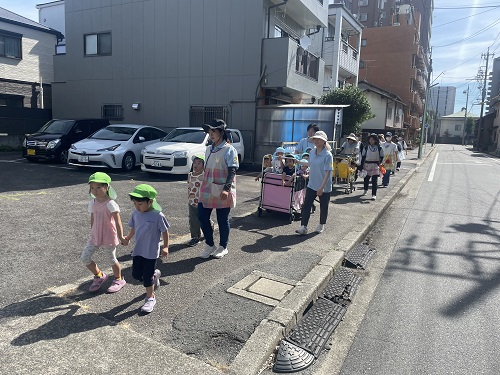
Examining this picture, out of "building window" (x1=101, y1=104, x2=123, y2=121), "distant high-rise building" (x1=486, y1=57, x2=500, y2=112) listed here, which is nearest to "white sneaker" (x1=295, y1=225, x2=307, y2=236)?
"building window" (x1=101, y1=104, x2=123, y2=121)

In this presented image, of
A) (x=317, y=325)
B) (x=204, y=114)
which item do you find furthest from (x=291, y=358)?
(x=204, y=114)

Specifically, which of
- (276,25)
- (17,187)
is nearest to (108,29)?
(276,25)

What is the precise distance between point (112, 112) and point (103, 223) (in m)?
16.1

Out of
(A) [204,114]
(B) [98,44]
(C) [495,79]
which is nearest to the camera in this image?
(A) [204,114]

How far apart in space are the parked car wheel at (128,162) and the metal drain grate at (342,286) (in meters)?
8.66

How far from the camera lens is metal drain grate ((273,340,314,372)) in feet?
9.45

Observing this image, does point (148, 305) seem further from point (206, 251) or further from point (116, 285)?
point (206, 251)

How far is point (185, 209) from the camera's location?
739 cm

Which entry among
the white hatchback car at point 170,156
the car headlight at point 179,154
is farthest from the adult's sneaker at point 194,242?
the car headlight at point 179,154

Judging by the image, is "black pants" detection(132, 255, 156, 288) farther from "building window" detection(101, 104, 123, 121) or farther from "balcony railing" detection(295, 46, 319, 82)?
"building window" detection(101, 104, 123, 121)

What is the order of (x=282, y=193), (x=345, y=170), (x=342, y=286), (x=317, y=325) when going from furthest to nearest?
(x=345, y=170), (x=282, y=193), (x=342, y=286), (x=317, y=325)

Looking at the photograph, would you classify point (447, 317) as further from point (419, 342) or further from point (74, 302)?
point (74, 302)

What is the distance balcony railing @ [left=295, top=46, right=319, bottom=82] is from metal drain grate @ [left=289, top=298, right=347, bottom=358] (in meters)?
13.2

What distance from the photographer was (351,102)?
1886 centimetres
